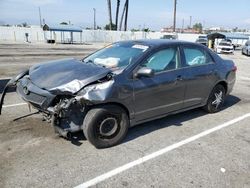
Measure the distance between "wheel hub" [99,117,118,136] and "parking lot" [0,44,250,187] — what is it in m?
0.27

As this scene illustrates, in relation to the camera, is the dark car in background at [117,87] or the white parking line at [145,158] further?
the dark car in background at [117,87]

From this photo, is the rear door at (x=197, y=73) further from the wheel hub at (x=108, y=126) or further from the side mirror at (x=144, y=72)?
the wheel hub at (x=108, y=126)

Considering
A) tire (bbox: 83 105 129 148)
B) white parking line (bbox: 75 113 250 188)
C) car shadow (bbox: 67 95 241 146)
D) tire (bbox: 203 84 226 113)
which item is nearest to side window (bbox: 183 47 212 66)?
tire (bbox: 203 84 226 113)

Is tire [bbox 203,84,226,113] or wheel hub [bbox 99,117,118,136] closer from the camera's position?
wheel hub [bbox 99,117,118,136]

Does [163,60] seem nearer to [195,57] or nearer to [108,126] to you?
[195,57]

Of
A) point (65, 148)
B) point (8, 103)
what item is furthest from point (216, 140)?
point (8, 103)

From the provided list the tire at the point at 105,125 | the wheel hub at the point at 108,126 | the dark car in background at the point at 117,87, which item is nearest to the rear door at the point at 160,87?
the dark car in background at the point at 117,87

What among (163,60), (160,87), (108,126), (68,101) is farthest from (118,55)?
(68,101)

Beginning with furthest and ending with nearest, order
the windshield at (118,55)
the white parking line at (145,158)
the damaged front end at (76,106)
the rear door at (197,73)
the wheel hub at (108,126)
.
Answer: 1. the rear door at (197,73)
2. the windshield at (118,55)
3. the wheel hub at (108,126)
4. the damaged front end at (76,106)
5. the white parking line at (145,158)

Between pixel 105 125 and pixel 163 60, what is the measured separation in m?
1.57

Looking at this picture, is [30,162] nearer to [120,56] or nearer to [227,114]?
[120,56]

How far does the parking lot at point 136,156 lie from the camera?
3.38 m

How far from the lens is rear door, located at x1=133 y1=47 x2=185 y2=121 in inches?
173

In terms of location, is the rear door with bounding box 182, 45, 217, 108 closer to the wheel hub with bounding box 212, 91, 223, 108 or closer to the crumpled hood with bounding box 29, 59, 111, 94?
the wheel hub with bounding box 212, 91, 223, 108
